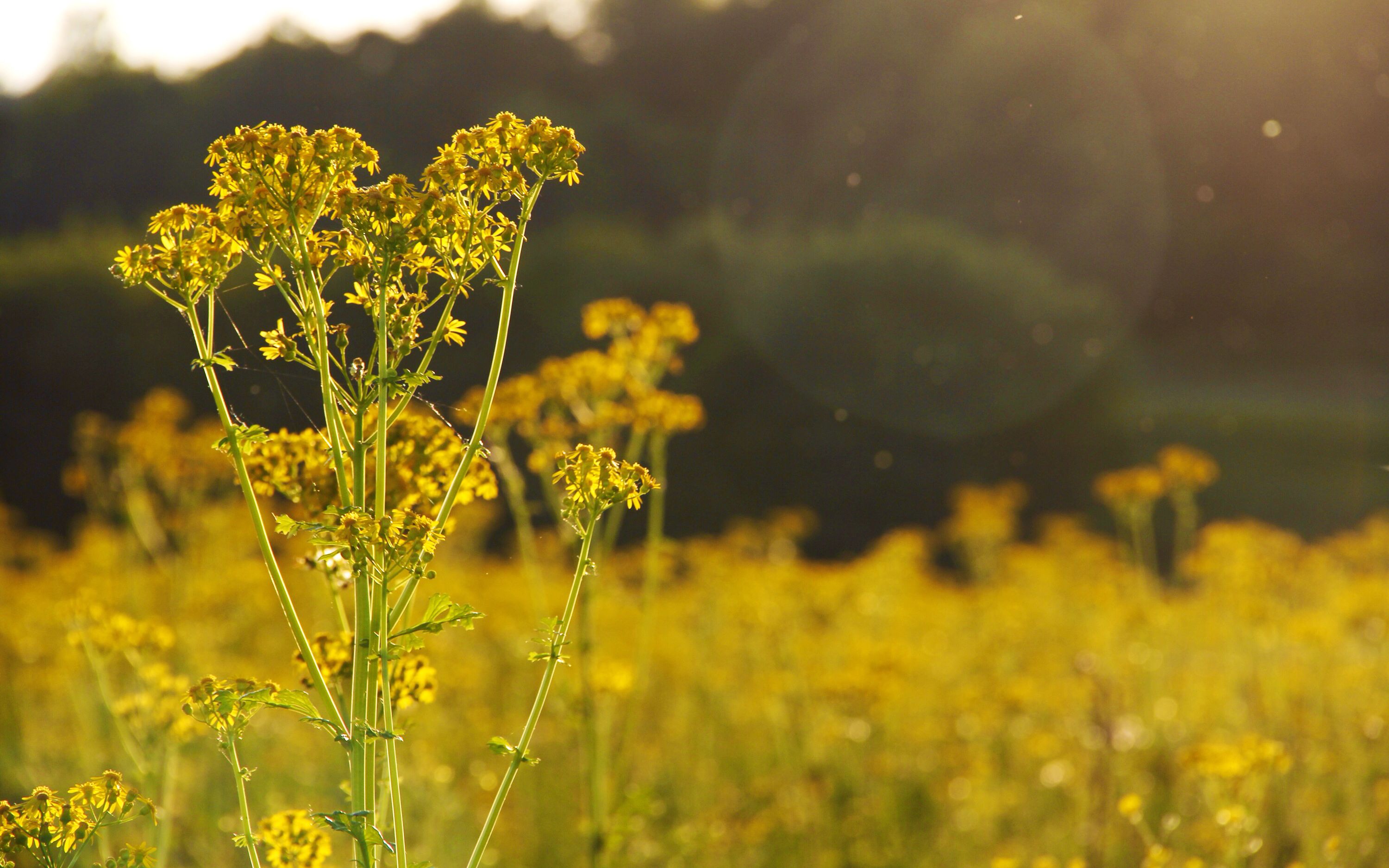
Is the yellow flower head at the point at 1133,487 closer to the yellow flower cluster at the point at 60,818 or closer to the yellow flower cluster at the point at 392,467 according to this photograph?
the yellow flower cluster at the point at 392,467

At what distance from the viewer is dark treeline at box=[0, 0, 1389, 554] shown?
34.9 feet

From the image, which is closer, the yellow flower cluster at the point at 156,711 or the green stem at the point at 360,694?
the green stem at the point at 360,694

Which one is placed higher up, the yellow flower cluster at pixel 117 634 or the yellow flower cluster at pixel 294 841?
the yellow flower cluster at pixel 117 634

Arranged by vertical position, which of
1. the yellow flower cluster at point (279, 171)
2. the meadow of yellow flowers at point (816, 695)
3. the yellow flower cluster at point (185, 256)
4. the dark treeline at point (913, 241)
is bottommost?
the meadow of yellow flowers at point (816, 695)

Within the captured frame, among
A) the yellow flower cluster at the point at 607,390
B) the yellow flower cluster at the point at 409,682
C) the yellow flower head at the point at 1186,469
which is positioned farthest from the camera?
the yellow flower head at the point at 1186,469

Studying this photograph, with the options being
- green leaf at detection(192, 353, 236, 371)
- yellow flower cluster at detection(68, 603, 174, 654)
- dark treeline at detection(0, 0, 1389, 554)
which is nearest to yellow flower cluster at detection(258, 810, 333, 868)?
green leaf at detection(192, 353, 236, 371)

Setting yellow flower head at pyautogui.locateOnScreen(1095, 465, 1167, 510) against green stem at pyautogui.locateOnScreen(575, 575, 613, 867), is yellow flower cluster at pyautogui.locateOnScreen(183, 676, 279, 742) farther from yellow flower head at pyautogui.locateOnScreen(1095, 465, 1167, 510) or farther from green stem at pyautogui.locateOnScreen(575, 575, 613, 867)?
yellow flower head at pyautogui.locateOnScreen(1095, 465, 1167, 510)

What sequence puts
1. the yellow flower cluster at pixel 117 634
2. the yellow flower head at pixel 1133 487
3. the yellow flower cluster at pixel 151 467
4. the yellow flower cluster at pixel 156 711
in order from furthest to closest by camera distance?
the yellow flower head at pixel 1133 487 → the yellow flower cluster at pixel 151 467 → the yellow flower cluster at pixel 117 634 → the yellow flower cluster at pixel 156 711

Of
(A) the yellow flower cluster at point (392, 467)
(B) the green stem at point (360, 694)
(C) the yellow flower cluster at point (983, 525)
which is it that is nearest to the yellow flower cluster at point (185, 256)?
(A) the yellow flower cluster at point (392, 467)

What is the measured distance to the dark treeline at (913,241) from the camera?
10633 mm

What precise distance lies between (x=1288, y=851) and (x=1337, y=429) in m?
11.7

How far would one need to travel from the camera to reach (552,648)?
126 cm

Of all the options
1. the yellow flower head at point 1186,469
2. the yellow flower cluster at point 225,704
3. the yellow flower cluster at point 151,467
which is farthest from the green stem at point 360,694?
Result: the yellow flower head at point 1186,469

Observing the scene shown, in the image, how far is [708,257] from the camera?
40.1 ft
